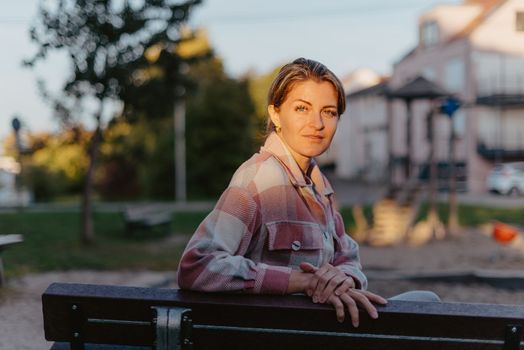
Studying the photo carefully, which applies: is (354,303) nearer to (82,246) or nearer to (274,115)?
(274,115)

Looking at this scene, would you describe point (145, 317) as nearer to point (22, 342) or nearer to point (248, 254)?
point (248, 254)

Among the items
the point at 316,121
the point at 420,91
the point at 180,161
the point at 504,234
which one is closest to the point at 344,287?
the point at 316,121

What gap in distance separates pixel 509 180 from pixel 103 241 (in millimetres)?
21584

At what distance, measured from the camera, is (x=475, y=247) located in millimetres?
12688

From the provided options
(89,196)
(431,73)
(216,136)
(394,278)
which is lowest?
(394,278)

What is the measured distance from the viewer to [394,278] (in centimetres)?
826

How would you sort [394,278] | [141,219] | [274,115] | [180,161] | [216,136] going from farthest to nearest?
[216,136]
[180,161]
[141,219]
[394,278]
[274,115]

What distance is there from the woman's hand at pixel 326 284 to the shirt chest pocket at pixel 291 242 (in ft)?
0.67

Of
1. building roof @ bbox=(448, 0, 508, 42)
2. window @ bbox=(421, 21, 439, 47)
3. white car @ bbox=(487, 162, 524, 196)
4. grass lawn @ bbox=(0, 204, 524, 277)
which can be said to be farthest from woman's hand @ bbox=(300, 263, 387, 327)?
window @ bbox=(421, 21, 439, 47)

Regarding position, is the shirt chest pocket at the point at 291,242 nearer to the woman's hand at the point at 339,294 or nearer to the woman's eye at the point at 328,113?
the woman's hand at the point at 339,294

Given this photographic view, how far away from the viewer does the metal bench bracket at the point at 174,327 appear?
214 centimetres

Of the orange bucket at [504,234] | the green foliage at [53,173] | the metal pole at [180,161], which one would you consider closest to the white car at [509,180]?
the metal pole at [180,161]

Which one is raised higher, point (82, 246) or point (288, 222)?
point (288, 222)

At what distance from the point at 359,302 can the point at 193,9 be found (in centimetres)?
1167
